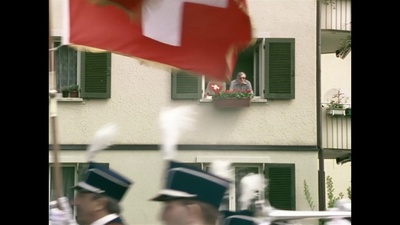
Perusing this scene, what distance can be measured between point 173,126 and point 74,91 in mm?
3643

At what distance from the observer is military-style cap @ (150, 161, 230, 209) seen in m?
2.32

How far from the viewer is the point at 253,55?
20.1 feet

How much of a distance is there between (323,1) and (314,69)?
45 cm

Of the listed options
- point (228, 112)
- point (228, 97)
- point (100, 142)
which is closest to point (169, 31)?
point (100, 142)

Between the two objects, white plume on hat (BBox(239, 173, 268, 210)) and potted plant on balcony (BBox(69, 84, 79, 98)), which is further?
potted plant on balcony (BBox(69, 84, 79, 98))

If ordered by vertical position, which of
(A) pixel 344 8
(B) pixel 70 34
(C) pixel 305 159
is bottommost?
(C) pixel 305 159

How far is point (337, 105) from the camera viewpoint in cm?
673

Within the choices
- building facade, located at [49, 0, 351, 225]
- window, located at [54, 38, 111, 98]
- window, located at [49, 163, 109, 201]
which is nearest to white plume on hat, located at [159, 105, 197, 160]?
window, located at [49, 163, 109, 201]

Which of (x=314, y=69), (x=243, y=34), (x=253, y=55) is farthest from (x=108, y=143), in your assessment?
(x=314, y=69)

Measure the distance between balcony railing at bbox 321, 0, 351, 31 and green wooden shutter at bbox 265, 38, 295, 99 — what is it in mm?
243

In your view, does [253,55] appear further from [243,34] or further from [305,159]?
[243,34]

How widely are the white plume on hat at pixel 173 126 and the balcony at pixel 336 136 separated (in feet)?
13.0

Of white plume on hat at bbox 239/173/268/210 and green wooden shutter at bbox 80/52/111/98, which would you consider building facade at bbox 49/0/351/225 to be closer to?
green wooden shutter at bbox 80/52/111/98
